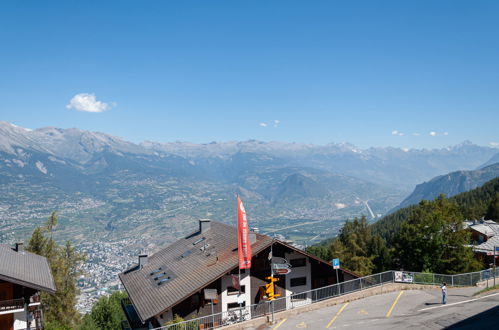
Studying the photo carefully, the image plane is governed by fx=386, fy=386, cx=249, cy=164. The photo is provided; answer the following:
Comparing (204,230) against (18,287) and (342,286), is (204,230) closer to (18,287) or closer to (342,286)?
(342,286)

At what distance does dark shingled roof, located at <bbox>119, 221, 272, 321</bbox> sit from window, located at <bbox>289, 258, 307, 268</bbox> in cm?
316

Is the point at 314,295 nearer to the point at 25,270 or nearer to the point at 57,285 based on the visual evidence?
the point at 25,270

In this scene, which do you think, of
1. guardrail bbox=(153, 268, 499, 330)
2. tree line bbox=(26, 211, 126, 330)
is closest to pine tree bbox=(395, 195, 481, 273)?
guardrail bbox=(153, 268, 499, 330)

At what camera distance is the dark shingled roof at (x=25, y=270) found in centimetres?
2512

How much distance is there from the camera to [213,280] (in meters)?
27.5

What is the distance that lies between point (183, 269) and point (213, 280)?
6.46m

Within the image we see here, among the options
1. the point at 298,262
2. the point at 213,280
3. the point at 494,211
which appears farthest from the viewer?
the point at 494,211

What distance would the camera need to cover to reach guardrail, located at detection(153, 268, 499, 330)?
2595 cm

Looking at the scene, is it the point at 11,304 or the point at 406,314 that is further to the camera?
the point at 406,314

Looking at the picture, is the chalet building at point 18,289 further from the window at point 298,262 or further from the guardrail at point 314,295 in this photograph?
the window at point 298,262

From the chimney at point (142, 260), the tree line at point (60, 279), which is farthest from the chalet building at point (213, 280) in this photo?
the tree line at point (60, 279)

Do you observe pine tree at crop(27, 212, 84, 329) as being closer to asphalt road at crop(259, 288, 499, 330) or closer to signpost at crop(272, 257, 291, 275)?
signpost at crop(272, 257, 291, 275)

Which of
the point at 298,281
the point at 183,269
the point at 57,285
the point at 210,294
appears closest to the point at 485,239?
the point at 298,281

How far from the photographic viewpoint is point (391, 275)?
114ft
